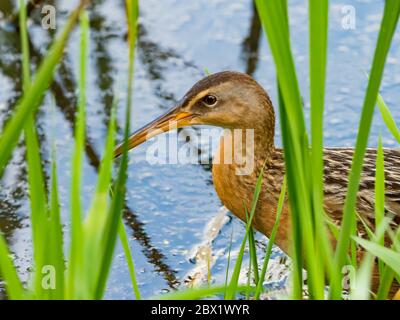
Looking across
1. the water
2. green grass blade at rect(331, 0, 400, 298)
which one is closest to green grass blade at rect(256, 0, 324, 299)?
green grass blade at rect(331, 0, 400, 298)

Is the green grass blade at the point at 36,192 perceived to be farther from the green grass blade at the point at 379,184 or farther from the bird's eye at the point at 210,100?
the bird's eye at the point at 210,100

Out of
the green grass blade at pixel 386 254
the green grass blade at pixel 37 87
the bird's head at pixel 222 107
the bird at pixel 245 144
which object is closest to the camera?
the green grass blade at pixel 37 87

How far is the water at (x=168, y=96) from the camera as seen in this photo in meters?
5.00

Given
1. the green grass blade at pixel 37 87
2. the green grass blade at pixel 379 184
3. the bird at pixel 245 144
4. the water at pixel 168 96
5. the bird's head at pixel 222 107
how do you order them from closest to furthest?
1. the green grass blade at pixel 37 87
2. the green grass blade at pixel 379 184
3. the bird at pixel 245 144
4. the bird's head at pixel 222 107
5. the water at pixel 168 96

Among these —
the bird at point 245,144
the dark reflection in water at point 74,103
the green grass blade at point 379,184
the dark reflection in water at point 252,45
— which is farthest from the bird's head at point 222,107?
the dark reflection in water at point 252,45

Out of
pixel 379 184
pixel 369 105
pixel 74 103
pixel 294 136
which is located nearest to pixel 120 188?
pixel 294 136

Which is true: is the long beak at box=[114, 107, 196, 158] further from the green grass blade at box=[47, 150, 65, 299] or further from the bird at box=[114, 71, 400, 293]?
the green grass blade at box=[47, 150, 65, 299]

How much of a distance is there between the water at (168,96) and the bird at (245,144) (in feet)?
0.82

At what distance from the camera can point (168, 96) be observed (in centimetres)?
622

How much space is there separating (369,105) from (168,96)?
3.83m

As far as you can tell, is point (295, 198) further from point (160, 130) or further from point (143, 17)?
point (143, 17)

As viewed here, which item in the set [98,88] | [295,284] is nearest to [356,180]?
[295,284]

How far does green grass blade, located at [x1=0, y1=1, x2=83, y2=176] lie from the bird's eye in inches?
80.6

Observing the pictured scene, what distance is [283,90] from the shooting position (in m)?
2.45
